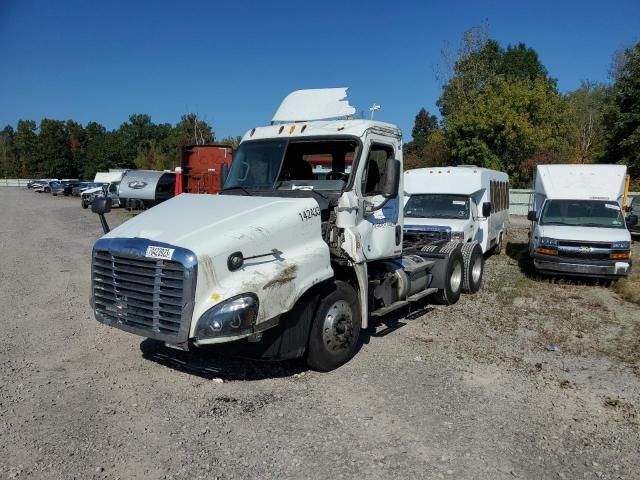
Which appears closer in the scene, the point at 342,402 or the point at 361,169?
the point at 342,402

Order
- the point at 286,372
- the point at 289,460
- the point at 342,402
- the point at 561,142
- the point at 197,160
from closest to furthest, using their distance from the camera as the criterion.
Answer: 1. the point at 289,460
2. the point at 342,402
3. the point at 286,372
4. the point at 197,160
5. the point at 561,142

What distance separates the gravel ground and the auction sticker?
56.7 inches

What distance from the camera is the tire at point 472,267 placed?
9531 millimetres

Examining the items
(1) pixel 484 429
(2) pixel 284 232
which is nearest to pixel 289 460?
(1) pixel 484 429

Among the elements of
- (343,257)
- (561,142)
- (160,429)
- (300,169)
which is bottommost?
(160,429)

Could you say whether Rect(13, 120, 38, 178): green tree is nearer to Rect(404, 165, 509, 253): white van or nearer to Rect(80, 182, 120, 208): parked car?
Rect(80, 182, 120, 208): parked car

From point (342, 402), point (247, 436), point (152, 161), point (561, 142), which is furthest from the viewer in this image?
point (152, 161)

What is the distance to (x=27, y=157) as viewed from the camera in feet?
311

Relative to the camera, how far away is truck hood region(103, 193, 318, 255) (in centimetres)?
453

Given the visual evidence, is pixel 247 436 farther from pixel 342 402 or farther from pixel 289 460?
pixel 342 402

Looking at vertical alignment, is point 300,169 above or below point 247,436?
above

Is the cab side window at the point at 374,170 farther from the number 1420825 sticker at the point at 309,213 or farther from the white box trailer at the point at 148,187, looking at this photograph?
the white box trailer at the point at 148,187

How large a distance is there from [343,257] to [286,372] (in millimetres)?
1419

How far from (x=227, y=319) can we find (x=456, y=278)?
5898 millimetres
